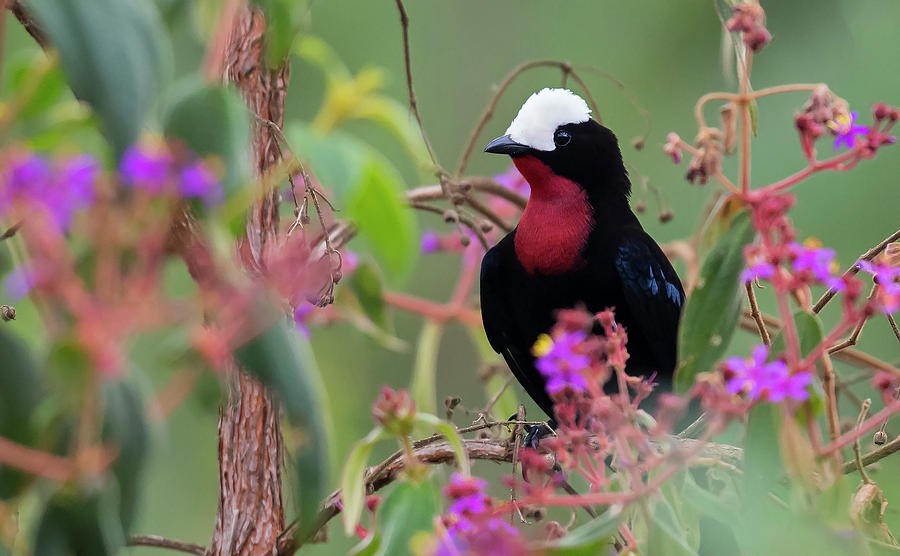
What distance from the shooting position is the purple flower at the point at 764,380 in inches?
38.1

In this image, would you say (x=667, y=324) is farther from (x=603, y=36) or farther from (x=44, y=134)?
(x=603, y=36)

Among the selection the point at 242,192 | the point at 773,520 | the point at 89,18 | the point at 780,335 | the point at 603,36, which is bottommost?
the point at 773,520

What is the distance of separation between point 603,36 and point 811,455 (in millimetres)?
4261

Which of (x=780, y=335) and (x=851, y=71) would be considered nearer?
(x=780, y=335)

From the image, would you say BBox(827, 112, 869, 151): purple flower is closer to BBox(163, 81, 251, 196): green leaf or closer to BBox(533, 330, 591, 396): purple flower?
BBox(533, 330, 591, 396): purple flower

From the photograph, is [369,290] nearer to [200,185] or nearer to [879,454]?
[879,454]

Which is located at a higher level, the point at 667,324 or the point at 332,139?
the point at 332,139

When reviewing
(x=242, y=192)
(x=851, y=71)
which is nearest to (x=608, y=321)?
(x=242, y=192)

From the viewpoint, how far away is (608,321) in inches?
49.9

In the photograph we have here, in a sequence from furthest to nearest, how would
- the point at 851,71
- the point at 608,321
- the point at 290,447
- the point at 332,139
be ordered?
the point at 851,71, the point at 290,447, the point at 608,321, the point at 332,139

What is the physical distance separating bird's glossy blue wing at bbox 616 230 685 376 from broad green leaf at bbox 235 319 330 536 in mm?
1550

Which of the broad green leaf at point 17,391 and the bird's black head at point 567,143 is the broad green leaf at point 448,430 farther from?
the bird's black head at point 567,143

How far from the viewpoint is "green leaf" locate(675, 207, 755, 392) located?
48.1 inches

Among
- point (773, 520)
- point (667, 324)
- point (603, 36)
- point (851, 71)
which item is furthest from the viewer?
point (603, 36)
